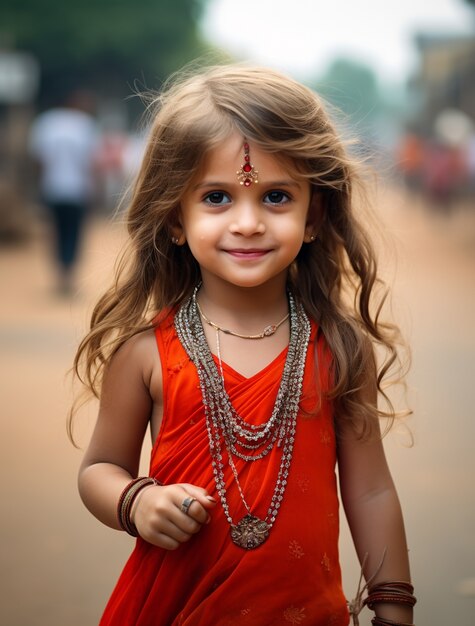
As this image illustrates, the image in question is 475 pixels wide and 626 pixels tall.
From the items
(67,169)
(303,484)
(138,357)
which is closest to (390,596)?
(303,484)

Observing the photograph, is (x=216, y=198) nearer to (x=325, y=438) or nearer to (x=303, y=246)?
(x=303, y=246)

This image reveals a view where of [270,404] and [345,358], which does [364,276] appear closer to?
[345,358]

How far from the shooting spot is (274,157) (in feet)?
7.07

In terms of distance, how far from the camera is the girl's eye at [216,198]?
2.17m

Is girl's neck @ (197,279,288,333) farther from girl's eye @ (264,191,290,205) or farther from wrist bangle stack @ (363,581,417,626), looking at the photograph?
wrist bangle stack @ (363,581,417,626)

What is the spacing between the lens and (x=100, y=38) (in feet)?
123

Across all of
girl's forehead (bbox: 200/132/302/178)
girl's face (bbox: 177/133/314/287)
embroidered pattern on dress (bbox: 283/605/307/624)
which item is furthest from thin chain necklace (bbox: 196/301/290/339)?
embroidered pattern on dress (bbox: 283/605/307/624)

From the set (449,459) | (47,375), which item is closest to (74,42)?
(47,375)

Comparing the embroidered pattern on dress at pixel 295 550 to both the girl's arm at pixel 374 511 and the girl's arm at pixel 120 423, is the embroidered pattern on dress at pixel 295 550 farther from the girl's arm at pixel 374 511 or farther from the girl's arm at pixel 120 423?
the girl's arm at pixel 120 423

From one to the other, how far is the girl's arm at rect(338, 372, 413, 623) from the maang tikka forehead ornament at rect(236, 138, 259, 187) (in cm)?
55

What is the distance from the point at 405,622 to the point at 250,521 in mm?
450

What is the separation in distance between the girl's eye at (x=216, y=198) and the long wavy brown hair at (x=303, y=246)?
2.3 inches

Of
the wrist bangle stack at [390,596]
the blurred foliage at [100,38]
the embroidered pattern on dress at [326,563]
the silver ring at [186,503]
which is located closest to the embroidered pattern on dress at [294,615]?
the embroidered pattern on dress at [326,563]

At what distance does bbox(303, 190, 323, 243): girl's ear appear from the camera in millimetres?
2355
